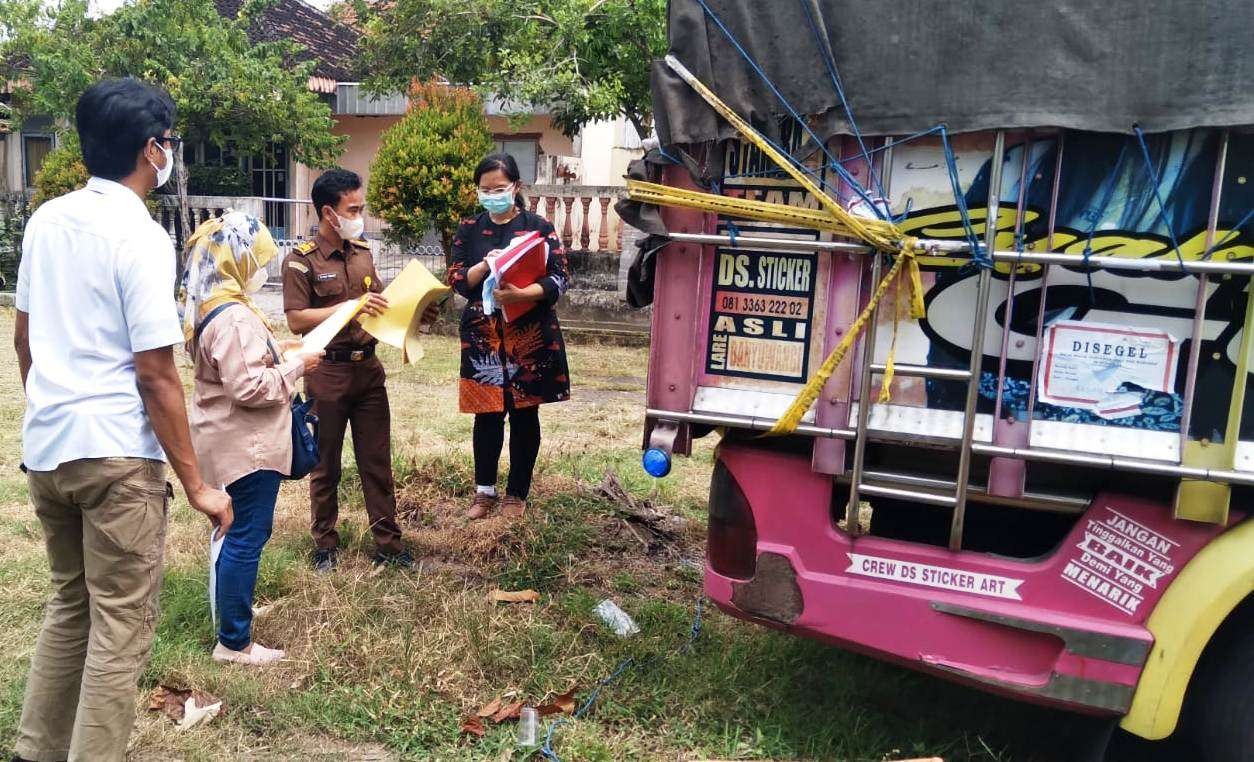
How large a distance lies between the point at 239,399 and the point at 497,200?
5.78 ft

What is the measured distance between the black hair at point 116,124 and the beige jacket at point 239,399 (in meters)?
0.72

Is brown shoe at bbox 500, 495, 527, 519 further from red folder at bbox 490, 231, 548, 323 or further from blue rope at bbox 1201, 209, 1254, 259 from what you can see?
blue rope at bbox 1201, 209, 1254, 259

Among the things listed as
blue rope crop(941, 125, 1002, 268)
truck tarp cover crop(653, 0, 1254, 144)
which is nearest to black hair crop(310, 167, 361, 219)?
truck tarp cover crop(653, 0, 1254, 144)

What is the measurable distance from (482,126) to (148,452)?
9357 mm

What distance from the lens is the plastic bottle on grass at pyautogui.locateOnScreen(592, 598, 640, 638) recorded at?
154 inches

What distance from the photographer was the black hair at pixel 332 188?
4.23 metres

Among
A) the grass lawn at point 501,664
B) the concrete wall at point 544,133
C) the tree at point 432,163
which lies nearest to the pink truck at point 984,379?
the grass lawn at point 501,664

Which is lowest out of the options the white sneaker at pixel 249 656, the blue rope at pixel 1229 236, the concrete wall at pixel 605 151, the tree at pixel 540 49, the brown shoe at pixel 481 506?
the white sneaker at pixel 249 656

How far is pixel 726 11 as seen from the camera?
285 cm

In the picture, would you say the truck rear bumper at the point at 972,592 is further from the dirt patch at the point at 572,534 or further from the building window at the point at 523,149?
the building window at the point at 523,149

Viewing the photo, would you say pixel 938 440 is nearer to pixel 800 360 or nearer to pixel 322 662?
pixel 800 360

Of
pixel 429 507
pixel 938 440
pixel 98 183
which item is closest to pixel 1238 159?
pixel 938 440

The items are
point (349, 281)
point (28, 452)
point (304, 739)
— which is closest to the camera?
point (28, 452)

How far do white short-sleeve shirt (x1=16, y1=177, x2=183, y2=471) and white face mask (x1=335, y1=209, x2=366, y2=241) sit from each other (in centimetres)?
159
